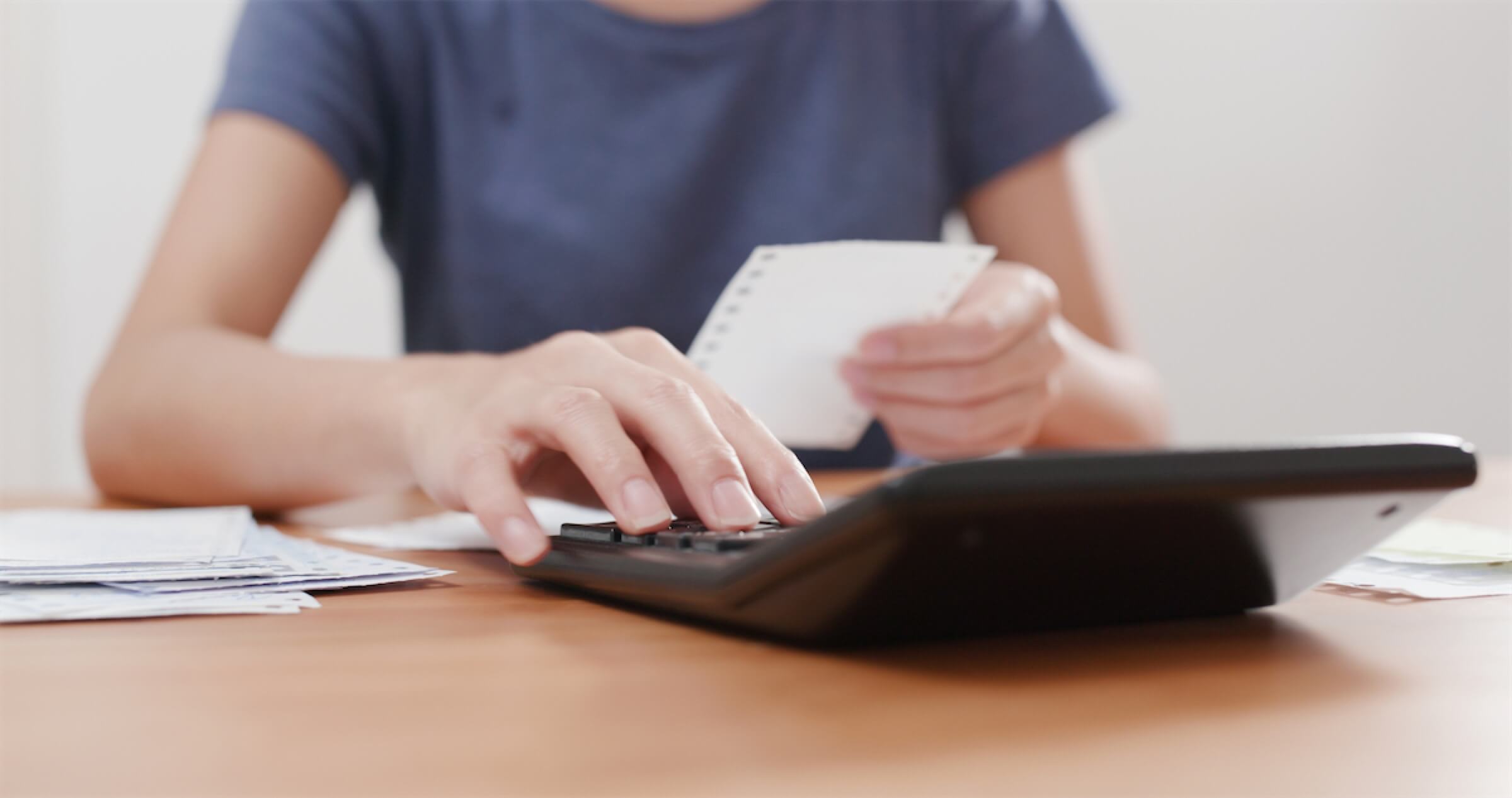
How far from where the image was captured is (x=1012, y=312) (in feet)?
2.54

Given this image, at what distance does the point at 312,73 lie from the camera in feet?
3.16

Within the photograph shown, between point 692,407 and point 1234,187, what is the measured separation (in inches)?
84.7

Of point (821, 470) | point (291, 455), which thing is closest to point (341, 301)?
point (821, 470)

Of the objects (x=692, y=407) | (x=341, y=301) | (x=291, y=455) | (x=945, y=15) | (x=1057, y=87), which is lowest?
(x=692, y=407)

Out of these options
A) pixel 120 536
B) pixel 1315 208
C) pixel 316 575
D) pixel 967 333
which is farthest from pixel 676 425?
pixel 1315 208

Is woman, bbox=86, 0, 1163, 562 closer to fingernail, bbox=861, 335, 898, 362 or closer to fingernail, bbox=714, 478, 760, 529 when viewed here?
fingernail, bbox=861, 335, 898, 362

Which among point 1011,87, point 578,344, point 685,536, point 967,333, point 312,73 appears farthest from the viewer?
point 1011,87

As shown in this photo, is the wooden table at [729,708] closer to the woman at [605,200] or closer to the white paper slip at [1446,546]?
the white paper slip at [1446,546]

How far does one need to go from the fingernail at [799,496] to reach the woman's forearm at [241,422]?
0.23 metres

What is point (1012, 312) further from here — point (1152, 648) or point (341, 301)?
point (341, 301)

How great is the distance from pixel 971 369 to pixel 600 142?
1.45ft

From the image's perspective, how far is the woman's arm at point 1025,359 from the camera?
76cm

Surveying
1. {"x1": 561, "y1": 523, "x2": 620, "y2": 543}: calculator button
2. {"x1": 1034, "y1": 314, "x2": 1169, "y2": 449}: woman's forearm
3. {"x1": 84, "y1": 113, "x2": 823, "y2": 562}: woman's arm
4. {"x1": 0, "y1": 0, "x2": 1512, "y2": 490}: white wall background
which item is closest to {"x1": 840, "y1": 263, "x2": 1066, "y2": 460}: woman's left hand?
{"x1": 1034, "y1": 314, "x2": 1169, "y2": 449}: woman's forearm

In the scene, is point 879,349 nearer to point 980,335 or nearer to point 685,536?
point 980,335
